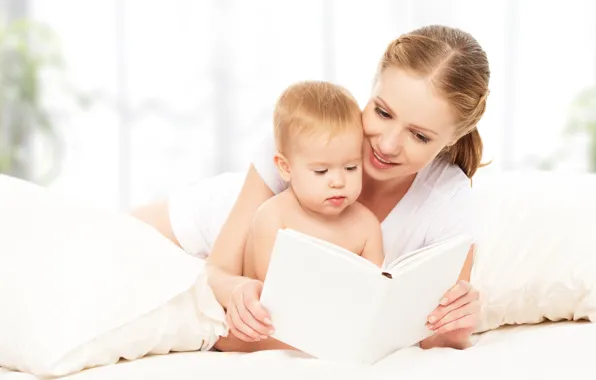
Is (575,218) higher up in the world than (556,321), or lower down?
higher up

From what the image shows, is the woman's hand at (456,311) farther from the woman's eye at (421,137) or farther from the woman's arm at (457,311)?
the woman's eye at (421,137)

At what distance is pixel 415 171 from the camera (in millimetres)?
1758

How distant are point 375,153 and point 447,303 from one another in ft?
1.09

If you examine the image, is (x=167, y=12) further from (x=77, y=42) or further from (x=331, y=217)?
(x=331, y=217)

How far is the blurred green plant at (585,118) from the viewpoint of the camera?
4062 mm

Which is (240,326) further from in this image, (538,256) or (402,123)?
(538,256)

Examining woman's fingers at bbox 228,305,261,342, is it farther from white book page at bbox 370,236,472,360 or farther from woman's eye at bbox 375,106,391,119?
woman's eye at bbox 375,106,391,119

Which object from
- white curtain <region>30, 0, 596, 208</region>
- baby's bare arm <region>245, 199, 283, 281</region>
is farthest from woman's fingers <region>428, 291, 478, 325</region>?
white curtain <region>30, 0, 596, 208</region>

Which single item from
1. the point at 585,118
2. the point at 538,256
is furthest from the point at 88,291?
the point at 585,118

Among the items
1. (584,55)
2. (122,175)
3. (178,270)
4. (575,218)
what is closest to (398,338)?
(178,270)

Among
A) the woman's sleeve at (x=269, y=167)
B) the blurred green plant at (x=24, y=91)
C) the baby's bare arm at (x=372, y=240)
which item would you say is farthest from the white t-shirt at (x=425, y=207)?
the blurred green plant at (x=24, y=91)

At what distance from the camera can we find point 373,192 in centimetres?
190

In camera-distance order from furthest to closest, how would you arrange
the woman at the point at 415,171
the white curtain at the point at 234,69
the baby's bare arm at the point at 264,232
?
the white curtain at the point at 234,69 < the baby's bare arm at the point at 264,232 < the woman at the point at 415,171

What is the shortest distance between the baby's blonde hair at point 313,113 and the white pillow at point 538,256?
0.57 metres
